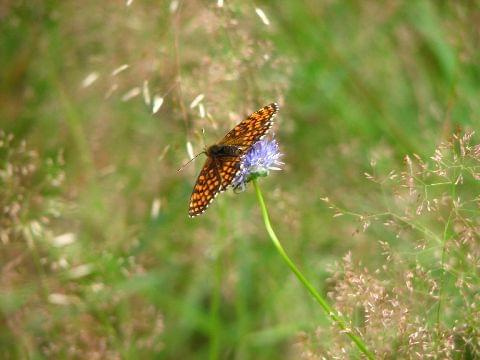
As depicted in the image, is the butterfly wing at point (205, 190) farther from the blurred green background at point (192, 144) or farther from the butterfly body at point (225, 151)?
the blurred green background at point (192, 144)

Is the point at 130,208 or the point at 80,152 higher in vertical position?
the point at 80,152

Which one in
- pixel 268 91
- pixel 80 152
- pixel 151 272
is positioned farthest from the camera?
pixel 80 152

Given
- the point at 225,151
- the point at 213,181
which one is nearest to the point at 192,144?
the point at 225,151

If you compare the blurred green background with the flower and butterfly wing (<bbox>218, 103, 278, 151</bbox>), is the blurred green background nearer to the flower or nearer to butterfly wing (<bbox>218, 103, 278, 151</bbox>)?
butterfly wing (<bbox>218, 103, 278, 151</bbox>)

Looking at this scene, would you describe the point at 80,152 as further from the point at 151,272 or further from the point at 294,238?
the point at 294,238

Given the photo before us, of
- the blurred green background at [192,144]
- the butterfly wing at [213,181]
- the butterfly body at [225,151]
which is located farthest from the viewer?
the blurred green background at [192,144]

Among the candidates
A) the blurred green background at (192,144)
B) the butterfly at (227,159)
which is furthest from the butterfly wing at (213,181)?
the blurred green background at (192,144)

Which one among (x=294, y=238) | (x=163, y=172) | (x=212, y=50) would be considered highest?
(x=212, y=50)

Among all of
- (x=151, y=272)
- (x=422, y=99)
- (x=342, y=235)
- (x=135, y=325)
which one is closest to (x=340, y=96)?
(x=422, y=99)
